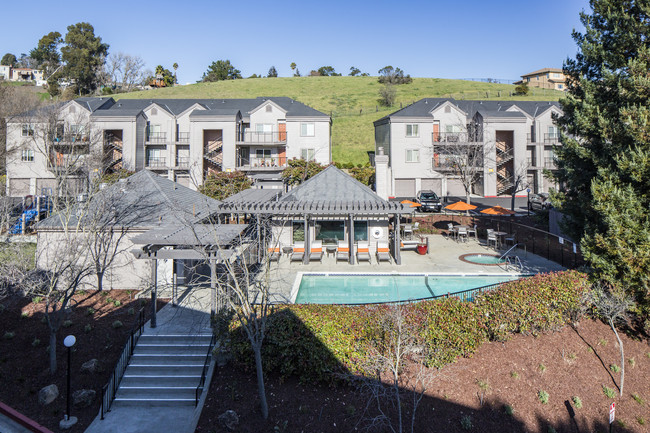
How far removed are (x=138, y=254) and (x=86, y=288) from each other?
17.9 feet

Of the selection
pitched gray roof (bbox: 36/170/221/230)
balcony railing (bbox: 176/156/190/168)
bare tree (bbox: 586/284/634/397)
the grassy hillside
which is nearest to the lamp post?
pitched gray roof (bbox: 36/170/221/230)

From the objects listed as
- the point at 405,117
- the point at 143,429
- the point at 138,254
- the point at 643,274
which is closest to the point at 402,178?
the point at 405,117

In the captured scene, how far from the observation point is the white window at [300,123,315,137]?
138 feet

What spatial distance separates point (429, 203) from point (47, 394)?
98.2ft

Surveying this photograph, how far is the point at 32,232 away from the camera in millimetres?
26656

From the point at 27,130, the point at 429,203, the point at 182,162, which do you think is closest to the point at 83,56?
the point at 27,130

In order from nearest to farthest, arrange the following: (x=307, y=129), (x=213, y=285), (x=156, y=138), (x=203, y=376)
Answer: (x=203, y=376) < (x=213, y=285) < (x=307, y=129) < (x=156, y=138)

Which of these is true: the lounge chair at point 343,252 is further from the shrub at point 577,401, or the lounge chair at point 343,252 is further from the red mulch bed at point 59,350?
the shrub at point 577,401

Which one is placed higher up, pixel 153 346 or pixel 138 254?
pixel 138 254

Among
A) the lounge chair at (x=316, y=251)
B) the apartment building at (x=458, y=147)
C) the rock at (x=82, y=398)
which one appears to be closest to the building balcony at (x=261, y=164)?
the apartment building at (x=458, y=147)

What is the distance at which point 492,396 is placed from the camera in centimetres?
911

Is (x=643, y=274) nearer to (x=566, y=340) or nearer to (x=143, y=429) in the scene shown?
(x=566, y=340)

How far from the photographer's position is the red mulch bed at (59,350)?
9.03 m

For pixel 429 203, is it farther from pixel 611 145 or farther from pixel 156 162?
pixel 156 162
